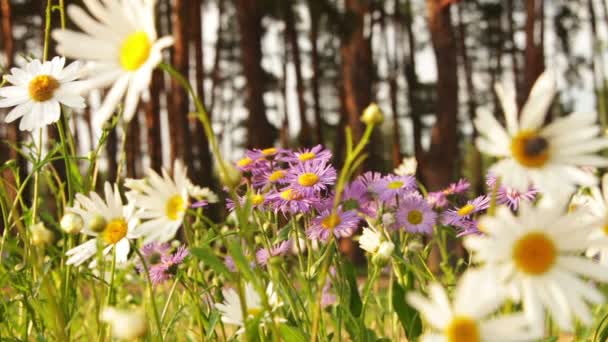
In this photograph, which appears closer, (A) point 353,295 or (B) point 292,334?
(B) point 292,334

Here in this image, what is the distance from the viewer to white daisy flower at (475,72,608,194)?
0.46 meters

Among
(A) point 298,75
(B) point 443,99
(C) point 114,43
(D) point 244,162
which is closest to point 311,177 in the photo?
(D) point 244,162

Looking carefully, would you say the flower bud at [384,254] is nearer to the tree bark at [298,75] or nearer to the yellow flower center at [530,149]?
the yellow flower center at [530,149]

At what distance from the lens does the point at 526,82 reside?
6.45 m

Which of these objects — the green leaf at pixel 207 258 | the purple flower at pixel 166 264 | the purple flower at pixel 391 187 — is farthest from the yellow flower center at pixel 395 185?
the green leaf at pixel 207 258

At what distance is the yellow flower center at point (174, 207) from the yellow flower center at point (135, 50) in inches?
5.1

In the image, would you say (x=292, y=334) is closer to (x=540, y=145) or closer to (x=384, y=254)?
(x=384, y=254)

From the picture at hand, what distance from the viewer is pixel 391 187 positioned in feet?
3.41

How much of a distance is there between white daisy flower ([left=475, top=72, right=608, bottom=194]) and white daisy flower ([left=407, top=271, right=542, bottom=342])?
9cm

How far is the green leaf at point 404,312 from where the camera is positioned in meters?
0.93

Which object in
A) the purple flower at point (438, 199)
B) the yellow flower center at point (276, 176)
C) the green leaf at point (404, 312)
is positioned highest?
the yellow flower center at point (276, 176)

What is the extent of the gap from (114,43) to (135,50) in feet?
0.11

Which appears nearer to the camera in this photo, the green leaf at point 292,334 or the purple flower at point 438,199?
the green leaf at point 292,334

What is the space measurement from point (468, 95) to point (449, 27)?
26.0 ft
